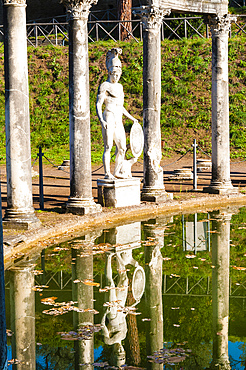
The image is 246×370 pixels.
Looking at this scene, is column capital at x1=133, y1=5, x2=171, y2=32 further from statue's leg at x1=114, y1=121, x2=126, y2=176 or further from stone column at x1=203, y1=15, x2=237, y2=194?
statue's leg at x1=114, y1=121, x2=126, y2=176

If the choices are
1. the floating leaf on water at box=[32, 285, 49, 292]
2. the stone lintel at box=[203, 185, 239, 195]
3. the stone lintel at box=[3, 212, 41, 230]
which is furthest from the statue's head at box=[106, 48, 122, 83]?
the floating leaf on water at box=[32, 285, 49, 292]

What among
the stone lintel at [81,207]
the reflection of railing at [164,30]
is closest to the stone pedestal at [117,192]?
the stone lintel at [81,207]

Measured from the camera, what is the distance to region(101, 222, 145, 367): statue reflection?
526 cm

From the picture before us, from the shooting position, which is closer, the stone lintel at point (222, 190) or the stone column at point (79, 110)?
the stone column at point (79, 110)

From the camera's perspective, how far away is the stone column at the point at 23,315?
191 inches

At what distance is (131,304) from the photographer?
6.19 m

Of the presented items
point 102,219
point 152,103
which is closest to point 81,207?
point 102,219

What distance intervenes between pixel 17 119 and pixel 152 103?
4.30 meters

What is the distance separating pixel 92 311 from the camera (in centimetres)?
593

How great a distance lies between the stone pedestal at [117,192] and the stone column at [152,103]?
82cm

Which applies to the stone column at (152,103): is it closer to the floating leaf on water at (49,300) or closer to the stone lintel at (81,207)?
the stone lintel at (81,207)

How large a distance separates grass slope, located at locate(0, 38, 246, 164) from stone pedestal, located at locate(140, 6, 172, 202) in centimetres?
1138

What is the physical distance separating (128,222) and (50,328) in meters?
5.48

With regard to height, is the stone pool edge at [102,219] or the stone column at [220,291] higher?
the stone pool edge at [102,219]
